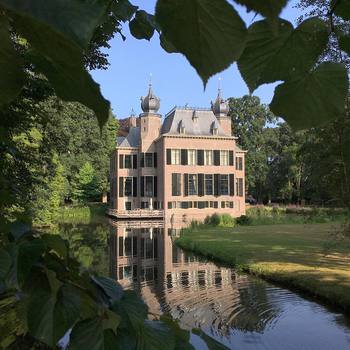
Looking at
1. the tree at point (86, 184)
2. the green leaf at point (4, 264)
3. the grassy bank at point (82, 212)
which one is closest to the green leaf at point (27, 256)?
the green leaf at point (4, 264)

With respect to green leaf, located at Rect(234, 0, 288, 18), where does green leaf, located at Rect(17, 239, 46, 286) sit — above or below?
below

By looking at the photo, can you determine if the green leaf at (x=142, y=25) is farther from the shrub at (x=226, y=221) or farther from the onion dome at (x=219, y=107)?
the onion dome at (x=219, y=107)

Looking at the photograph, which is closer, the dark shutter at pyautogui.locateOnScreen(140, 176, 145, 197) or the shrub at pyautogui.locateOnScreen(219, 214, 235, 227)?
the shrub at pyautogui.locateOnScreen(219, 214, 235, 227)

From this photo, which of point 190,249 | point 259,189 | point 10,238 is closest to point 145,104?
point 259,189

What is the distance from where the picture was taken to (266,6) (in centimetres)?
30

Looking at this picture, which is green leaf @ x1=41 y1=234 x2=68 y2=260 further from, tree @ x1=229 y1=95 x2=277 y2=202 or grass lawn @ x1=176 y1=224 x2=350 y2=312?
tree @ x1=229 y1=95 x2=277 y2=202

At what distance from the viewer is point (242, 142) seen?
37.0 meters

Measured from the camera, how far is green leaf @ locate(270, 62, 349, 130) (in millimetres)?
447

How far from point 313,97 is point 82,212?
32085mm

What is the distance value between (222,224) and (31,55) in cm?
2395

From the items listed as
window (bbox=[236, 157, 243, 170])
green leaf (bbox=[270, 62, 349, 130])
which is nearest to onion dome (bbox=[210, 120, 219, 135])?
window (bbox=[236, 157, 243, 170])

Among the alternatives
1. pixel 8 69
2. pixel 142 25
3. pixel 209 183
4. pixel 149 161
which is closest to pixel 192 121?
pixel 149 161

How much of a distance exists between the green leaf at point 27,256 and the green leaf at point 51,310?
25 mm

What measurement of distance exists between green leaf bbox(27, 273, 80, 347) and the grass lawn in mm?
7585
